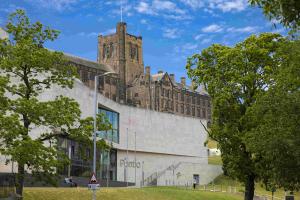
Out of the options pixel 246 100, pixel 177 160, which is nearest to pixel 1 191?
pixel 246 100

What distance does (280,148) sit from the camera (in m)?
29.0

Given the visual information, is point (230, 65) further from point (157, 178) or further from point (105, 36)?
point (105, 36)

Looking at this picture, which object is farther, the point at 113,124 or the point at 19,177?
the point at 113,124

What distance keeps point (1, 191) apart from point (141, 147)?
52034mm

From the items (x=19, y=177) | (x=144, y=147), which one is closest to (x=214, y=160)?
(x=144, y=147)

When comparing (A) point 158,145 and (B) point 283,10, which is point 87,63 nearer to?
(A) point 158,145

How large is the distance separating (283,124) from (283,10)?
682 inches

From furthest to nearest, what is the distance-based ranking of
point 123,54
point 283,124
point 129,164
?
point 123,54, point 129,164, point 283,124

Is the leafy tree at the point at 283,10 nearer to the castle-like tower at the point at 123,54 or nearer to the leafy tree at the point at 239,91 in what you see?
the leafy tree at the point at 239,91

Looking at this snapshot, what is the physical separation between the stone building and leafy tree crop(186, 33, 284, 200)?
3679 inches

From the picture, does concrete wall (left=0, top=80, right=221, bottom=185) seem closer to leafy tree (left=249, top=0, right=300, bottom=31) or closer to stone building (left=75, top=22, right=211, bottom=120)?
stone building (left=75, top=22, right=211, bottom=120)

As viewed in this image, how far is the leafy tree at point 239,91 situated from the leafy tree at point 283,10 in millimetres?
24713

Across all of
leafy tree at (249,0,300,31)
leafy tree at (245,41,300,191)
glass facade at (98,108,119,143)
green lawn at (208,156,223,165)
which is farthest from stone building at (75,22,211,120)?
leafy tree at (249,0,300,31)

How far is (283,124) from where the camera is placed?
1115 inches
